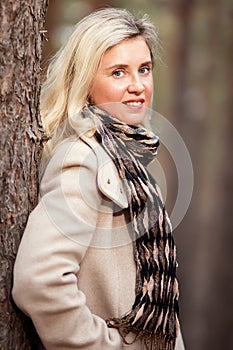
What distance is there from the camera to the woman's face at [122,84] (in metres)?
2.34

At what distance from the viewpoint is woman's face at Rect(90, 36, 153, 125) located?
7.68 feet

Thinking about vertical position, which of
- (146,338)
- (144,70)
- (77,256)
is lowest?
(146,338)

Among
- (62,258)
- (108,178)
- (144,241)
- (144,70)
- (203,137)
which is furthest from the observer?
(203,137)

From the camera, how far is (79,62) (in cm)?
236

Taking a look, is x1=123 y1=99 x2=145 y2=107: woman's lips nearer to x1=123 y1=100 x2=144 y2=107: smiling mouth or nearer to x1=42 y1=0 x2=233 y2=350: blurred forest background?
x1=123 y1=100 x2=144 y2=107: smiling mouth

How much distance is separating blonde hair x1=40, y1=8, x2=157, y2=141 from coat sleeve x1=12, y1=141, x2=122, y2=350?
0.67 ft

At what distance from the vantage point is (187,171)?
9.07ft

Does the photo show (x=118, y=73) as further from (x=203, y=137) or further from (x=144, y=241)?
(x=203, y=137)

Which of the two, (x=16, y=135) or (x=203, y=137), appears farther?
(x=203, y=137)

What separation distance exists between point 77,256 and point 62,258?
0.06 metres

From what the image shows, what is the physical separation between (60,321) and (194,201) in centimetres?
632

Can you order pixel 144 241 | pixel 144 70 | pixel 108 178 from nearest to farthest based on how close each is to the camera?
pixel 108 178 → pixel 144 241 → pixel 144 70

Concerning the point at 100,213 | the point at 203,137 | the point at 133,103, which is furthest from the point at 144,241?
the point at 203,137

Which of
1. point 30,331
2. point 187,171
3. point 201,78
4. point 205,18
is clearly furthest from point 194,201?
point 30,331
